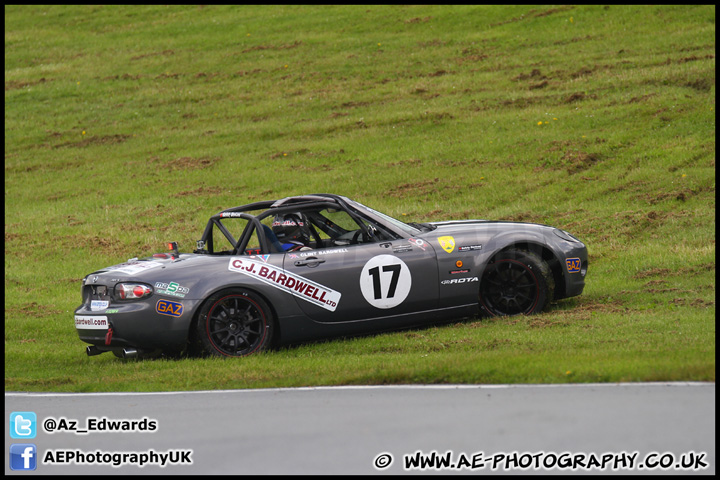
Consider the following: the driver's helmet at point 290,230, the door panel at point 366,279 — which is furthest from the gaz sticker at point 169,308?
the driver's helmet at point 290,230

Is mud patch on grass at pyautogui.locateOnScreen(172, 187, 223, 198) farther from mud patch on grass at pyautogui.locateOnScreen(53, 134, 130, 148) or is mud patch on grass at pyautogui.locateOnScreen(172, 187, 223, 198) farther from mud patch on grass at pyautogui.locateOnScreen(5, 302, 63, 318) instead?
mud patch on grass at pyautogui.locateOnScreen(53, 134, 130, 148)

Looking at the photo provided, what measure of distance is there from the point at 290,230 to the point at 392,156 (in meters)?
11.7

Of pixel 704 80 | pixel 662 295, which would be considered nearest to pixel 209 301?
pixel 662 295

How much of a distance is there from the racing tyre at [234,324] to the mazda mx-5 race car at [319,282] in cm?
1

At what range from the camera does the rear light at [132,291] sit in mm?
8648

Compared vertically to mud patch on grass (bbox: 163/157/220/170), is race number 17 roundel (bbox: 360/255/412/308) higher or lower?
lower

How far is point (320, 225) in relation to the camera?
31.8ft

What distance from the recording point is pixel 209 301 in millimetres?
8672

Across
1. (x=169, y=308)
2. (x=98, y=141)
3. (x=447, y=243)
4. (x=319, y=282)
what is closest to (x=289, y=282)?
(x=319, y=282)

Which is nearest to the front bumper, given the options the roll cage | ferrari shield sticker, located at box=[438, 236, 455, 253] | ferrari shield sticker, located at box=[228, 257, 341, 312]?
ferrari shield sticker, located at box=[228, 257, 341, 312]

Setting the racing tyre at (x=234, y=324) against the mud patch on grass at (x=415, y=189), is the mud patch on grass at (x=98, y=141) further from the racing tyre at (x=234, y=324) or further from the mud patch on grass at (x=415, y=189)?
the racing tyre at (x=234, y=324)

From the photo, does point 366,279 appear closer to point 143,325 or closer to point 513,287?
point 513,287

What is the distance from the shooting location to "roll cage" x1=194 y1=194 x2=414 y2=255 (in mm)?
9195

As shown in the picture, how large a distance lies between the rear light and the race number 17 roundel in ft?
7.26
